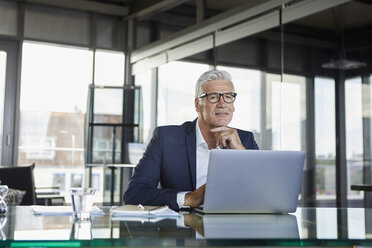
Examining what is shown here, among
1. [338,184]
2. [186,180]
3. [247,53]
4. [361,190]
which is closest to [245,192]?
[186,180]

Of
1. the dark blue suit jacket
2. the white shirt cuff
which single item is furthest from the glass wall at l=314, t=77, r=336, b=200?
the white shirt cuff

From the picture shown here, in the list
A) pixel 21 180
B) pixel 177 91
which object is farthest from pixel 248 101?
pixel 21 180

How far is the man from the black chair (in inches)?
73.9

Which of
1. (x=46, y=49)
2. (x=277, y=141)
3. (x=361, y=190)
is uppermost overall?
(x=46, y=49)

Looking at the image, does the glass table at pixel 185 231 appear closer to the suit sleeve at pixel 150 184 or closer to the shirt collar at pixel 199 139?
the suit sleeve at pixel 150 184

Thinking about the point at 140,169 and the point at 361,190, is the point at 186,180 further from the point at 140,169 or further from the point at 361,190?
the point at 361,190

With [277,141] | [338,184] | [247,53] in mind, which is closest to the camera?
[338,184]

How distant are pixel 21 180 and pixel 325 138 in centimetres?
251

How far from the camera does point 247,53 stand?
5121 millimetres

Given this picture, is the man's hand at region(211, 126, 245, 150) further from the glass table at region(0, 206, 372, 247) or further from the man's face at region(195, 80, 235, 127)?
the glass table at region(0, 206, 372, 247)

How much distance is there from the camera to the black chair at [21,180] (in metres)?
3.86

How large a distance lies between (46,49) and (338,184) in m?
4.50

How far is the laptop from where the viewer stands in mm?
1612

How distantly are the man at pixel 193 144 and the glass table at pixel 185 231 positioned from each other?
64cm
